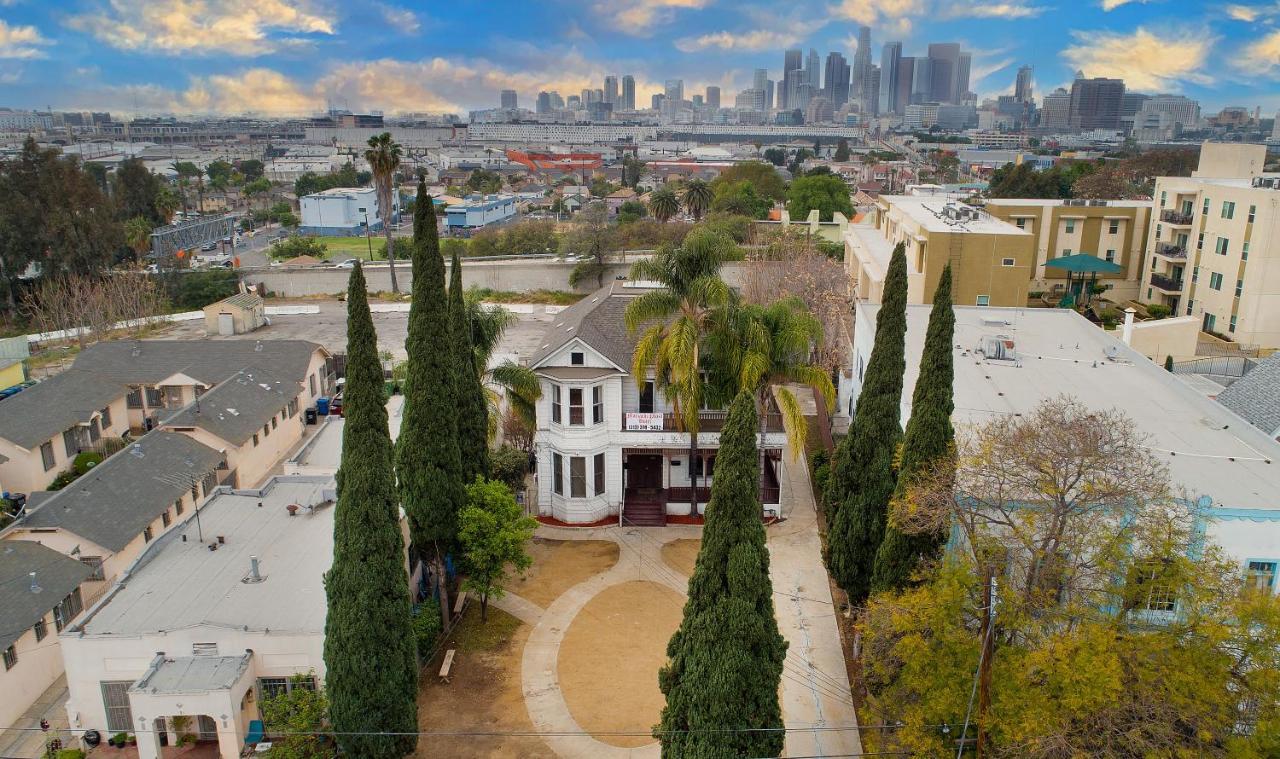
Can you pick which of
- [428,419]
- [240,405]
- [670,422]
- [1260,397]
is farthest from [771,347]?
[240,405]

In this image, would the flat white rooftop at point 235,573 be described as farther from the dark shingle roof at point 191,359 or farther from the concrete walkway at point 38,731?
the dark shingle roof at point 191,359

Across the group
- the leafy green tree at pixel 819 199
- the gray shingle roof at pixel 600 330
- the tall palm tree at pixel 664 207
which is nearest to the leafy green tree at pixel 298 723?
the gray shingle roof at pixel 600 330

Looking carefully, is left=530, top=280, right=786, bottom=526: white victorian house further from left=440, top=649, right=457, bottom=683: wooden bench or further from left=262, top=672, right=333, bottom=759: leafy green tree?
left=262, top=672, right=333, bottom=759: leafy green tree

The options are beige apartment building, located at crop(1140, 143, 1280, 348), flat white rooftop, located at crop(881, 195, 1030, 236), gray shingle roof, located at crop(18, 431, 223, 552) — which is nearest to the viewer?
gray shingle roof, located at crop(18, 431, 223, 552)

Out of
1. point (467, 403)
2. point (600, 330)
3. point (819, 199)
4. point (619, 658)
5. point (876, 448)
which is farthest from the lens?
point (819, 199)

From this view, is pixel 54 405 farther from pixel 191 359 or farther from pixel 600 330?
pixel 600 330

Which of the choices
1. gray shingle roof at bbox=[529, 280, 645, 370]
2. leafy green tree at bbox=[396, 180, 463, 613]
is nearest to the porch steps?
gray shingle roof at bbox=[529, 280, 645, 370]

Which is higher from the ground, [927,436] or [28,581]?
[927,436]
